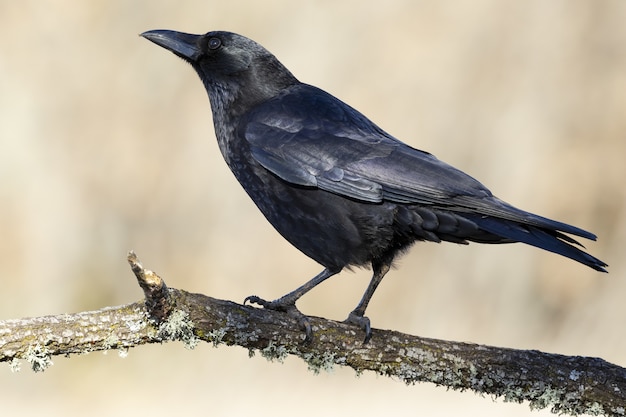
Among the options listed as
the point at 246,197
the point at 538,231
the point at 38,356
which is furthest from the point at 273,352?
the point at 246,197

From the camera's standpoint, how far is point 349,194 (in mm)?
4359

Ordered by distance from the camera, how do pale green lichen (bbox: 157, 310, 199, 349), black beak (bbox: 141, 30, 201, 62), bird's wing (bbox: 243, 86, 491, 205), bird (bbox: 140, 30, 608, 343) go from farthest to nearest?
black beak (bbox: 141, 30, 201, 62)
bird's wing (bbox: 243, 86, 491, 205)
bird (bbox: 140, 30, 608, 343)
pale green lichen (bbox: 157, 310, 199, 349)

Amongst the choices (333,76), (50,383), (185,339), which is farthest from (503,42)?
(185,339)

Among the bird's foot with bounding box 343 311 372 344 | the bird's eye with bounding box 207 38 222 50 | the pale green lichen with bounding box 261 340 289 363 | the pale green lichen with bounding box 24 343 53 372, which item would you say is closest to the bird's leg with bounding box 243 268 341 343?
the pale green lichen with bounding box 261 340 289 363

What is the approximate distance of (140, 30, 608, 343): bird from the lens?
418 centimetres

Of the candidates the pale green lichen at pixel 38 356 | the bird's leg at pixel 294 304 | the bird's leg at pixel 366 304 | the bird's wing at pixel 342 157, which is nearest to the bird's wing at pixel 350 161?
the bird's wing at pixel 342 157

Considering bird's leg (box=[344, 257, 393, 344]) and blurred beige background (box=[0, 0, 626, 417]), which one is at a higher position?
blurred beige background (box=[0, 0, 626, 417])

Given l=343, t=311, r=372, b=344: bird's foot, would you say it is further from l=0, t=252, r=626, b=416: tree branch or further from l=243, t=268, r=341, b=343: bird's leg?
l=243, t=268, r=341, b=343: bird's leg

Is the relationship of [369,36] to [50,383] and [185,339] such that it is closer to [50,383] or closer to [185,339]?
[50,383]

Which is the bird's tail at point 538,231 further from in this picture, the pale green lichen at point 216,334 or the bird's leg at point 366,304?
the pale green lichen at point 216,334

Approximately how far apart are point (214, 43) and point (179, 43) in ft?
0.66

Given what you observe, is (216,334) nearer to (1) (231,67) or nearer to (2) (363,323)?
(2) (363,323)

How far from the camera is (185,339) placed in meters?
3.70

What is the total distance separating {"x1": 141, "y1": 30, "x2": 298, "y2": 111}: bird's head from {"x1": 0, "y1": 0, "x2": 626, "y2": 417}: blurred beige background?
3122mm
